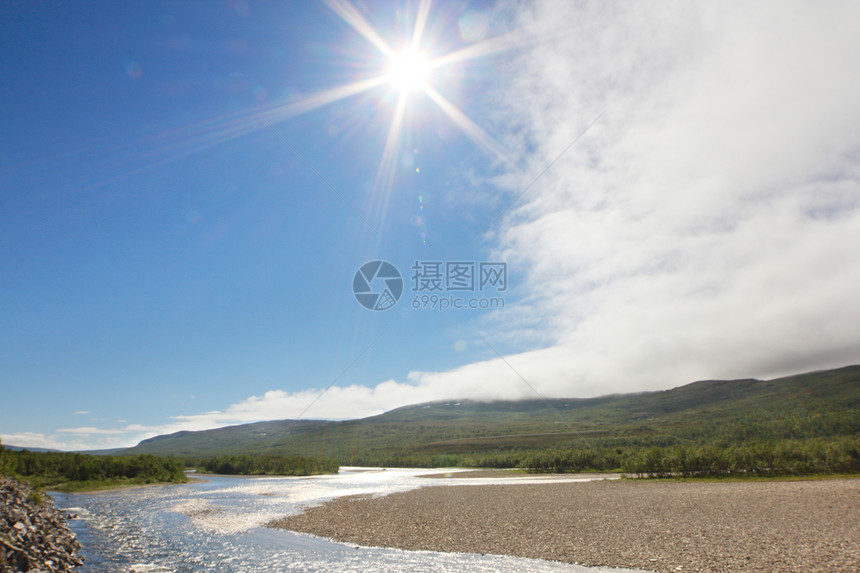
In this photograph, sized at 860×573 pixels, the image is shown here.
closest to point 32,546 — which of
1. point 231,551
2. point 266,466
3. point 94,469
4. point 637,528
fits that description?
point 231,551

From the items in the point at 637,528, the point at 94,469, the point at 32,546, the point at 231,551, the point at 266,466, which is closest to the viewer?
the point at 32,546

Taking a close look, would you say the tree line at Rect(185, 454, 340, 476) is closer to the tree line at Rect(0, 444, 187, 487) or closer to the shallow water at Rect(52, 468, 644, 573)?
the tree line at Rect(0, 444, 187, 487)

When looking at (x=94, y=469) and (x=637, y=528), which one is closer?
(x=637, y=528)

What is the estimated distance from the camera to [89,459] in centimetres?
9969

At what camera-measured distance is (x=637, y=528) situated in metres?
29.2

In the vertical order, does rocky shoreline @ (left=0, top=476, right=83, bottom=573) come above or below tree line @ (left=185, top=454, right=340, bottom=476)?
above

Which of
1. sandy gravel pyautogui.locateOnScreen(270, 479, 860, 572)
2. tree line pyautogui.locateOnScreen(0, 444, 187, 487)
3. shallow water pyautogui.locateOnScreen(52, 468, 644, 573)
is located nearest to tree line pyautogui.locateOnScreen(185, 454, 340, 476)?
tree line pyautogui.locateOnScreen(0, 444, 187, 487)

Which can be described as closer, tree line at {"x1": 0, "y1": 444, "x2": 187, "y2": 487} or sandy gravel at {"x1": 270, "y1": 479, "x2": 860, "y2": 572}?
sandy gravel at {"x1": 270, "y1": 479, "x2": 860, "y2": 572}

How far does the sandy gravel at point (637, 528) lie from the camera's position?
21.8 metres

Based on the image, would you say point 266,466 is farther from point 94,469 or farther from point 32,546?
point 32,546

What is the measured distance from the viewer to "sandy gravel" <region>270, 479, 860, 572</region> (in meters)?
21.8

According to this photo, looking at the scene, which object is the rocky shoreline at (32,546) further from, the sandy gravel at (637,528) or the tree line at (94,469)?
the tree line at (94,469)

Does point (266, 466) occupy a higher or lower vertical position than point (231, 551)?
lower

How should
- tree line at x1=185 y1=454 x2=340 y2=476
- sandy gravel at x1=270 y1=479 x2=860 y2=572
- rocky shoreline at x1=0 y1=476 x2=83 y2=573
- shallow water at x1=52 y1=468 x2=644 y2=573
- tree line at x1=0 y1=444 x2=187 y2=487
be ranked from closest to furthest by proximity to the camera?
1. rocky shoreline at x1=0 y1=476 x2=83 y2=573
2. sandy gravel at x1=270 y1=479 x2=860 y2=572
3. shallow water at x1=52 y1=468 x2=644 y2=573
4. tree line at x1=0 y1=444 x2=187 y2=487
5. tree line at x1=185 y1=454 x2=340 y2=476
